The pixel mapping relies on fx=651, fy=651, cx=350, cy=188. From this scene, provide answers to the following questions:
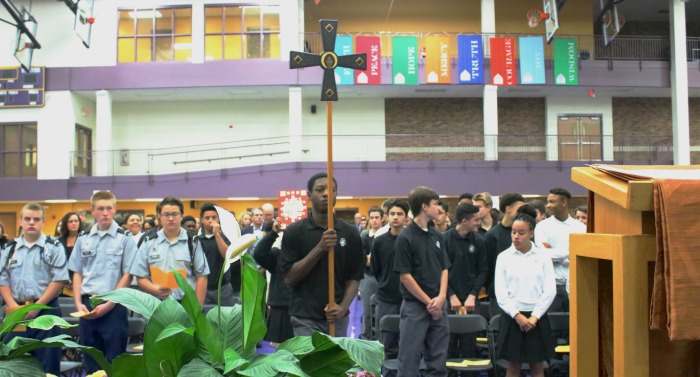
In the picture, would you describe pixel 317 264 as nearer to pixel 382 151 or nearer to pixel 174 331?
pixel 174 331

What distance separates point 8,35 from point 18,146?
3.99 m

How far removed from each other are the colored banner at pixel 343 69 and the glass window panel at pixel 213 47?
4822mm

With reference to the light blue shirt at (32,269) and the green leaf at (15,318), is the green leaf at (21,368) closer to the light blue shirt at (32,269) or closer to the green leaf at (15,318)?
the green leaf at (15,318)

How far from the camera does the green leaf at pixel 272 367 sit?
1.88m

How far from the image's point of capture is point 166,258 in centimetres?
546

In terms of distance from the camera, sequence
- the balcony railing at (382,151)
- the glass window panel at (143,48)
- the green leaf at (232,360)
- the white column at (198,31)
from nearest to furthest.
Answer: the green leaf at (232,360)
the white column at (198,31)
the balcony railing at (382,151)
the glass window panel at (143,48)

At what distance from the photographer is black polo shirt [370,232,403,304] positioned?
683cm

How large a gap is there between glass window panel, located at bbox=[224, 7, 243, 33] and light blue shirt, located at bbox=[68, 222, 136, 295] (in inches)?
749

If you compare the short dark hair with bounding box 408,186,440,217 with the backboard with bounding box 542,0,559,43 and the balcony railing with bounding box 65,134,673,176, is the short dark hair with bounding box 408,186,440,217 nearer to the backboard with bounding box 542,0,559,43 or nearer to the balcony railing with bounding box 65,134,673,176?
the backboard with bounding box 542,0,559,43

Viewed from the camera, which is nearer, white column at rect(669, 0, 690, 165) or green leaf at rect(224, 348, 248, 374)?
green leaf at rect(224, 348, 248, 374)

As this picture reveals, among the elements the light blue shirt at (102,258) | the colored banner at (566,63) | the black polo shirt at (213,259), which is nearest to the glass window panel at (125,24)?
the colored banner at (566,63)

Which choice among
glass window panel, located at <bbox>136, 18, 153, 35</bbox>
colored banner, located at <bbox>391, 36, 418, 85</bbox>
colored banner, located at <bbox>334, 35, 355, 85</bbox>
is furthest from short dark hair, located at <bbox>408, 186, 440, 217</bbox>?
glass window panel, located at <bbox>136, 18, 153, 35</bbox>

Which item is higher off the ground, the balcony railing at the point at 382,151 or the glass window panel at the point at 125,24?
the glass window panel at the point at 125,24

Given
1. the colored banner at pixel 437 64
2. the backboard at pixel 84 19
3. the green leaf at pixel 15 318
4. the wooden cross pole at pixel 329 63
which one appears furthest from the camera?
the colored banner at pixel 437 64
